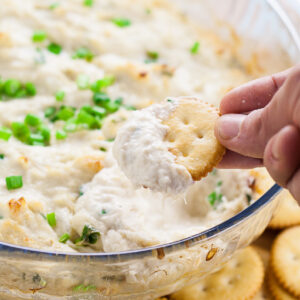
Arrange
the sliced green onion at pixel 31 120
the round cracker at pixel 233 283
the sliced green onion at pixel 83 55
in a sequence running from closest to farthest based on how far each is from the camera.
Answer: the round cracker at pixel 233 283 < the sliced green onion at pixel 31 120 < the sliced green onion at pixel 83 55

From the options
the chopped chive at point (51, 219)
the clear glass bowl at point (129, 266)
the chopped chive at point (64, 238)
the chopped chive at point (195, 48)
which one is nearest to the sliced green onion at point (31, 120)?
the chopped chive at point (51, 219)

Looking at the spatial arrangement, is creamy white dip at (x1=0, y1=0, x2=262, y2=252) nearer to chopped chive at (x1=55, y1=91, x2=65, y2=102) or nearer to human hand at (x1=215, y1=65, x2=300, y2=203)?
chopped chive at (x1=55, y1=91, x2=65, y2=102)

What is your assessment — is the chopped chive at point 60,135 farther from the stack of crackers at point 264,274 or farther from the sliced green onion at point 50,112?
the stack of crackers at point 264,274

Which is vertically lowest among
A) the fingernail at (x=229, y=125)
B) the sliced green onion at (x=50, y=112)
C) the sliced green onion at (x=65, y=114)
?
the sliced green onion at (x=50, y=112)

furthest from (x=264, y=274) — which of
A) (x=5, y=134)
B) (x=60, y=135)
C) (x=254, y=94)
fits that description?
(x=5, y=134)

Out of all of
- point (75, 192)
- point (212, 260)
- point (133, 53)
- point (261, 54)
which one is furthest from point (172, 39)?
point (212, 260)

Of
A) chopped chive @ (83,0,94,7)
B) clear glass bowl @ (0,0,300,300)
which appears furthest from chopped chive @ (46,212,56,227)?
chopped chive @ (83,0,94,7)

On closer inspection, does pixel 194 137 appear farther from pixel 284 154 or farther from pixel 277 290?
pixel 277 290
